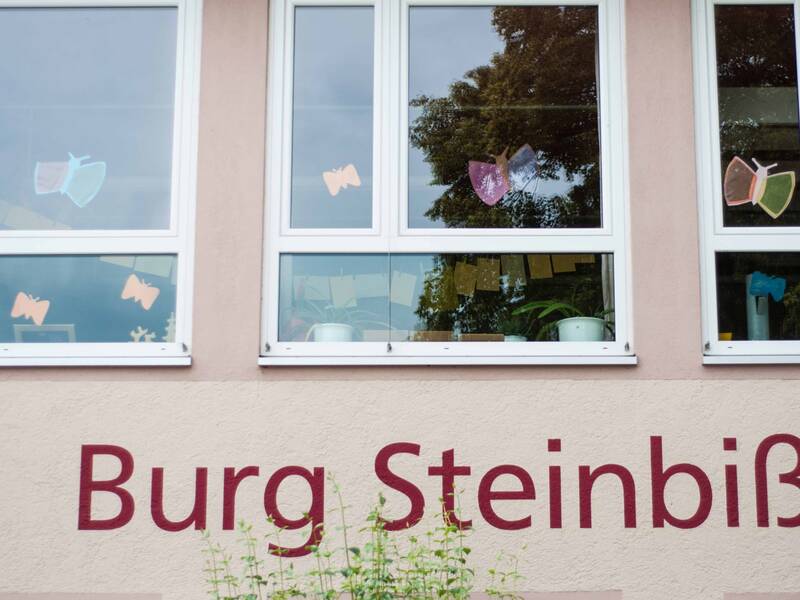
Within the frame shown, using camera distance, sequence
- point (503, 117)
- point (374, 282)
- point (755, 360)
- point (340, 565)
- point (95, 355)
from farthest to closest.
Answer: point (503, 117), point (374, 282), point (95, 355), point (755, 360), point (340, 565)

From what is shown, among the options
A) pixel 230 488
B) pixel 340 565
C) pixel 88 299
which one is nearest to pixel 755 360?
pixel 340 565

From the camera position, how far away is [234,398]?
5.14 meters

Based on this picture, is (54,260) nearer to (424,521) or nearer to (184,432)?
(184,432)

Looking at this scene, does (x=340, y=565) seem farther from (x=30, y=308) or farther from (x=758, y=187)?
(x=758, y=187)

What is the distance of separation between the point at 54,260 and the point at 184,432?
1.18m

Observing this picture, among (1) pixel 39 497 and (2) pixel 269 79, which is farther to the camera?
(2) pixel 269 79

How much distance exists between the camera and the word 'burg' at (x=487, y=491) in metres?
5.04

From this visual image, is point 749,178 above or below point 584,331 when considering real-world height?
above

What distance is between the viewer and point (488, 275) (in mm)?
5395

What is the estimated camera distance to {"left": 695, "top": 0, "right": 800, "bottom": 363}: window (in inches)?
208

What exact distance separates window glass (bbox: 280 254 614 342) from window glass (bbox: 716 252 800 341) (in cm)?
60

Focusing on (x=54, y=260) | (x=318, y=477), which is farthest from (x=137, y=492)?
(x=54, y=260)

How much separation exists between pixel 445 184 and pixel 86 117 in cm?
198

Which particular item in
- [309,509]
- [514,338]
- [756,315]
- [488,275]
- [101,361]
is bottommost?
[309,509]
